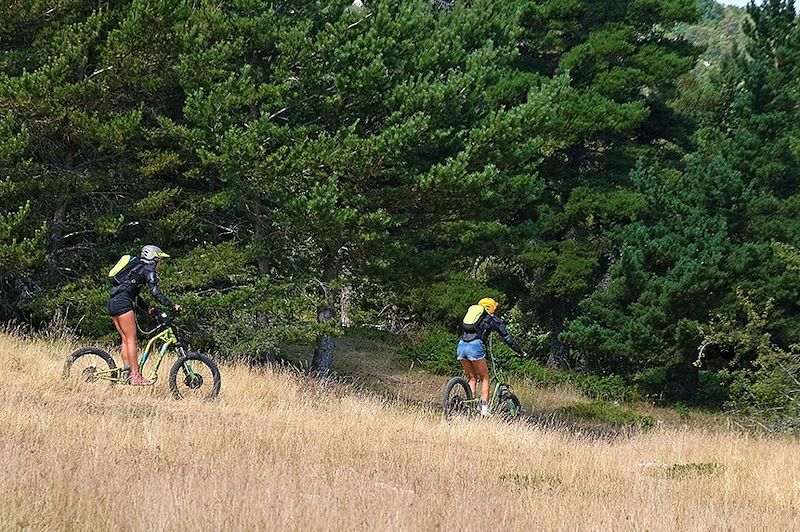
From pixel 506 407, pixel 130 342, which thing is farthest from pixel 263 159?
pixel 506 407

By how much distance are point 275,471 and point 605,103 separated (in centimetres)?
1832

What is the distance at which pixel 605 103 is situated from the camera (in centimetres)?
2284

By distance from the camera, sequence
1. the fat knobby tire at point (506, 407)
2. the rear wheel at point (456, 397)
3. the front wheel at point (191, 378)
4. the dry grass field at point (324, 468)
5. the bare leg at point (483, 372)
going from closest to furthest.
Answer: the dry grass field at point (324, 468), the front wheel at point (191, 378), the rear wheel at point (456, 397), the bare leg at point (483, 372), the fat knobby tire at point (506, 407)

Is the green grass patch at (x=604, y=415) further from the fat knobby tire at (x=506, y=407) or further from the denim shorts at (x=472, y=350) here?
the denim shorts at (x=472, y=350)

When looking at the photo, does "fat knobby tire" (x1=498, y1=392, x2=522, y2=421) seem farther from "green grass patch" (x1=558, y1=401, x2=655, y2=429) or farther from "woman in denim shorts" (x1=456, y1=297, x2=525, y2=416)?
"green grass patch" (x1=558, y1=401, x2=655, y2=429)

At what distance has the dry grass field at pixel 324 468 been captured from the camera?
534 cm

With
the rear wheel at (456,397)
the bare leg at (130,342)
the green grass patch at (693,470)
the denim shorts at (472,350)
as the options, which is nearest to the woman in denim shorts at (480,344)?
the denim shorts at (472,350)

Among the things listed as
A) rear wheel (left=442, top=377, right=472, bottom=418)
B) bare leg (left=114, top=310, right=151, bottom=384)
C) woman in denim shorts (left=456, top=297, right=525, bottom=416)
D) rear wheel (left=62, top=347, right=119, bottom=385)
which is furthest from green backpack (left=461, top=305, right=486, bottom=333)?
rear wheel (left=62, top=347, right=119, bottom=385)

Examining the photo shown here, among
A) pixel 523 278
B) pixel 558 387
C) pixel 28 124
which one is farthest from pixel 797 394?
pixel 28 124

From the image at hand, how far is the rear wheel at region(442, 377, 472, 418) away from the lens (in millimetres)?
12422

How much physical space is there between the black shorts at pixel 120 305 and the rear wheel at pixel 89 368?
1.97 feet

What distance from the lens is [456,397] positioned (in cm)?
1258

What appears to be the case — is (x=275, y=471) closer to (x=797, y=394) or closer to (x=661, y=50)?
(x=797, y=394)

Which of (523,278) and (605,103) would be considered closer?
(605,103)
